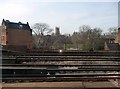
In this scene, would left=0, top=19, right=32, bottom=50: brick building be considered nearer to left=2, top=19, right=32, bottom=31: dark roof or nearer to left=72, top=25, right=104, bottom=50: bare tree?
left=2, top=19, right=32, bottom=31: dark roof

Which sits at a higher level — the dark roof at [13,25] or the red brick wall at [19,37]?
the dark roof at [13,25]

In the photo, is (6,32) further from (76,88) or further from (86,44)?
(76,88)

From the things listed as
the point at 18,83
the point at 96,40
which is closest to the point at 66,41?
the point at 96,40

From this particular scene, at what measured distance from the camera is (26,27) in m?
58.2

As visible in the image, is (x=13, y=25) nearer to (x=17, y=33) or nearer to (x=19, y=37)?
(x=17, y=33)

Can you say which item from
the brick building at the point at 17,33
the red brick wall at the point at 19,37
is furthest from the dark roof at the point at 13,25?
the red brick wall at the point at 19,37

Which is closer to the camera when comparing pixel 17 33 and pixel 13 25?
pixel 17 33

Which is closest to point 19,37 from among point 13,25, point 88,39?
point 13,25

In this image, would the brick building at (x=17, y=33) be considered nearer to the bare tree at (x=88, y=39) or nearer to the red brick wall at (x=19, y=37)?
the red brick wall at (x=19, y=37)

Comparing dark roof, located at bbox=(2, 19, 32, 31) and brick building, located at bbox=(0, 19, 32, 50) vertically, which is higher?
dark roof, located at bbox=(2, 19, 32, 31)

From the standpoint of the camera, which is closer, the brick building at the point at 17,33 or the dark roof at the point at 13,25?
the brick building at the point at 17,33

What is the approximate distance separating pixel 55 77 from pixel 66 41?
64428 mm

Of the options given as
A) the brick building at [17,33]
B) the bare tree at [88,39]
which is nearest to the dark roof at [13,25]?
the brick building at [17,33]

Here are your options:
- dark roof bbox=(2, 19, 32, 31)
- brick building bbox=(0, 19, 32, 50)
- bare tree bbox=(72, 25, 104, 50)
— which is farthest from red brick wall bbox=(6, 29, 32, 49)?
bare tree bbox=(72, 25, 104, 50)
